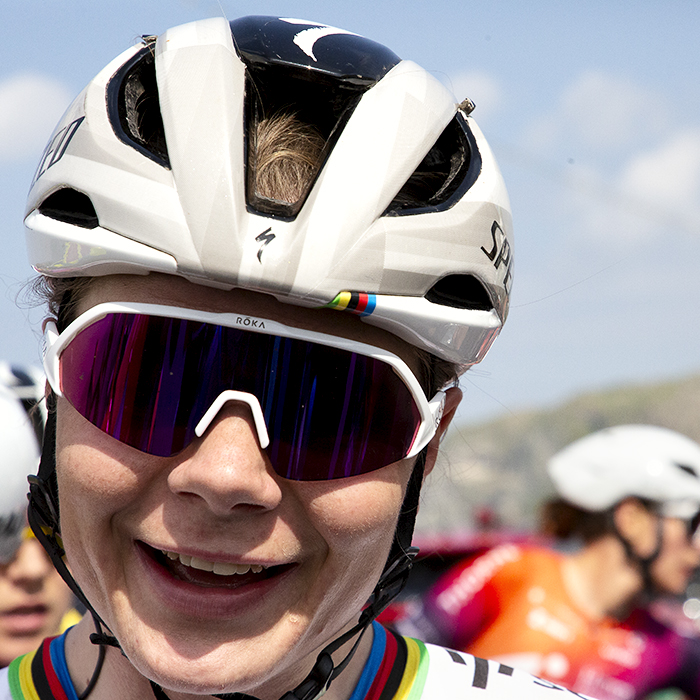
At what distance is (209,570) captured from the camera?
5.70 ft

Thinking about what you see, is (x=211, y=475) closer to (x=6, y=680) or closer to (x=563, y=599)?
(x=6, y=680)

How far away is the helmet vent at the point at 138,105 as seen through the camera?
1.88 m

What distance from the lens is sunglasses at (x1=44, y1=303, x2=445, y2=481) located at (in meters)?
1.67

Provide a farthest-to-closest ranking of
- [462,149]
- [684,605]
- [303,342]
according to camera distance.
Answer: [684,605], [462,149], [303,342]

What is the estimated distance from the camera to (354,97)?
195cm

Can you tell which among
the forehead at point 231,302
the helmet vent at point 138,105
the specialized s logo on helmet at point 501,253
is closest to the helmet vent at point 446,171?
the specialized s logo on helmet at point 501,253

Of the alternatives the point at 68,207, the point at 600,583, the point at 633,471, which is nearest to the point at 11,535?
the point at 68,207

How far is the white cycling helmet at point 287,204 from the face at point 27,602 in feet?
9.64

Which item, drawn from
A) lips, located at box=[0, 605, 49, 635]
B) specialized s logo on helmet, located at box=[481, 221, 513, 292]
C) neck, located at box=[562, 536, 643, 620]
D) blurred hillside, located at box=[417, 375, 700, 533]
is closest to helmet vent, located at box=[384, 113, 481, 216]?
specialized s logo on helmet, located at box=[481, 221, 513, 292]

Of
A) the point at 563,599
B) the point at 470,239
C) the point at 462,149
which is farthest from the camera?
the point at 563,599

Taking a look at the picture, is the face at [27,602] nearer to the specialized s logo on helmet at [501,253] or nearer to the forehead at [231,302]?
the forehead at [231,302]

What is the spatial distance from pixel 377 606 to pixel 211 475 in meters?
0.80

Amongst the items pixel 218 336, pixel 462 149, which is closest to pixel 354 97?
pixel 462 149

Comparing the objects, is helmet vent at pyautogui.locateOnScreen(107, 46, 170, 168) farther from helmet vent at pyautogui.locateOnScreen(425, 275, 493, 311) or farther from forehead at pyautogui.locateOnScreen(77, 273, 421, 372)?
helmet vent at pyautogui.locateOnScreen(425, 275, 493, 311)
